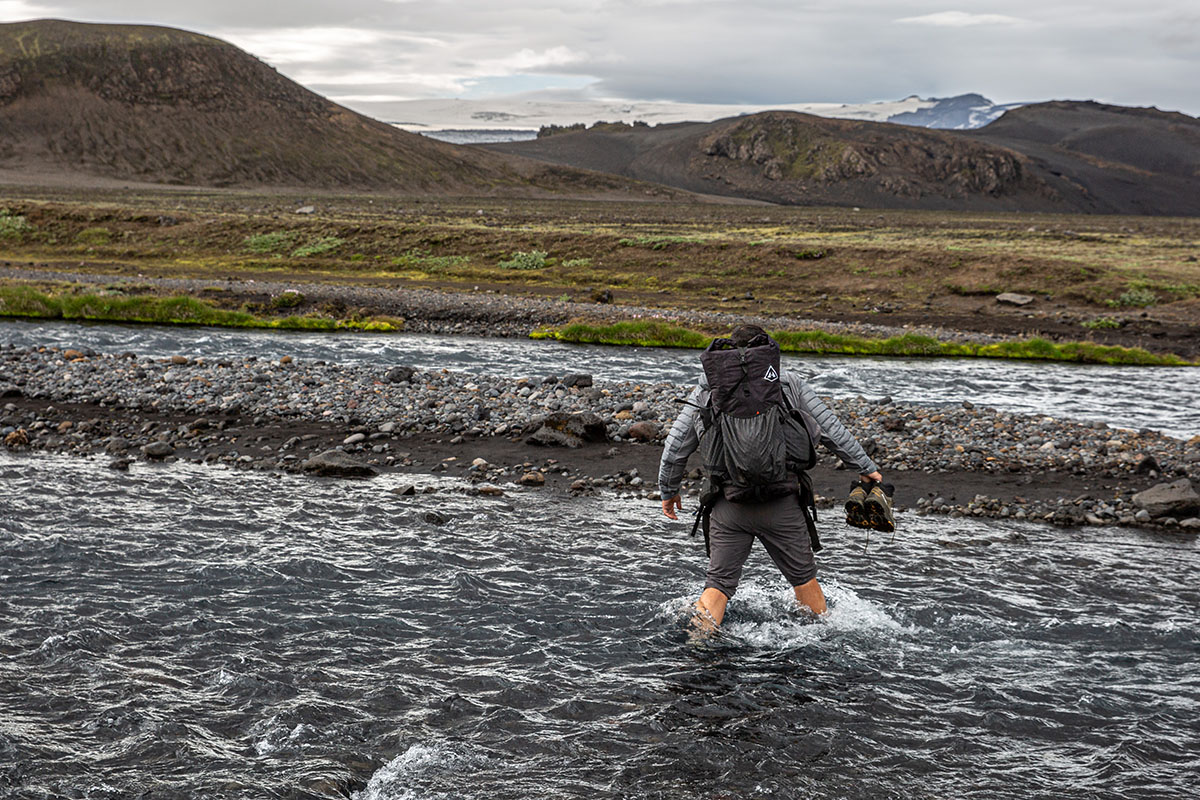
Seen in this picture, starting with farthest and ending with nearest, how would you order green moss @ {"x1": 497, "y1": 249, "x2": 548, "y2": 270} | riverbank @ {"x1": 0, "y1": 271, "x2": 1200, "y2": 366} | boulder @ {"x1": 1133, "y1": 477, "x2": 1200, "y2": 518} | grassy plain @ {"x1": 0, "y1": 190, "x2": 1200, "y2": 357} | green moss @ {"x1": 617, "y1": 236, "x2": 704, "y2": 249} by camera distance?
1. green moss @ {"x1": 617, "y1": 236, "x2": 704, "y2": 249}
2. green moss @ {"x1": 497, "y1": 249, "x2": 548, "y2": 270}
3. grassy plain @ {"x1": 0, "y1": 190, "x2": 1200, "y2": 357}
4. riverbank @ {"x1": 0, "y1": 271, "x2": 1200, "y2": 366}
5. boulder @ {"x1": 1133, "y1": 477, "x2": 1200, "y2": 518}

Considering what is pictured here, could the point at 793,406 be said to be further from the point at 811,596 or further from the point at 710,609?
the point at 710,609

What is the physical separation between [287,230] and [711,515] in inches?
2590

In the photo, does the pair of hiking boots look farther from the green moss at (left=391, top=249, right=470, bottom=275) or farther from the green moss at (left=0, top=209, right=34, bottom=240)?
the green moss at (left=0, top=209, right=34, bottom=240)

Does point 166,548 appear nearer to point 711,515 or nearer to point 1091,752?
point 711,515

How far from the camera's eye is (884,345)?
33.2 meters

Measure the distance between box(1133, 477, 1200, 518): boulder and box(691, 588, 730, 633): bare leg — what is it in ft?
27.1

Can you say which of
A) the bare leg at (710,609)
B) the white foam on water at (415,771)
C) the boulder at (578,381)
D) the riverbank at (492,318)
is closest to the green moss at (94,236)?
the riverbank at (492,318)

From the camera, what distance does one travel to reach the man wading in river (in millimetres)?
8258

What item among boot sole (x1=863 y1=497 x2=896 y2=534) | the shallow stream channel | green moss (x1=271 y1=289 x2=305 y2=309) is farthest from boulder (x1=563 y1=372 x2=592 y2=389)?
green moss (x1=271 y1=289 x2=305 y2=309)

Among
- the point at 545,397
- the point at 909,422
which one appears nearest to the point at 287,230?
the point at 545,397

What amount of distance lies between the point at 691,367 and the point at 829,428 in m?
20.4

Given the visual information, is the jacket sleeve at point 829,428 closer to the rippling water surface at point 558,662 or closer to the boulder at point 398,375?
the rippling water surface at point 558,662

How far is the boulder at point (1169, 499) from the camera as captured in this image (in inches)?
551

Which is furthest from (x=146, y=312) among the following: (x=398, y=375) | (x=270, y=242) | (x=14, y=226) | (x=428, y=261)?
(x=14, y=226)
